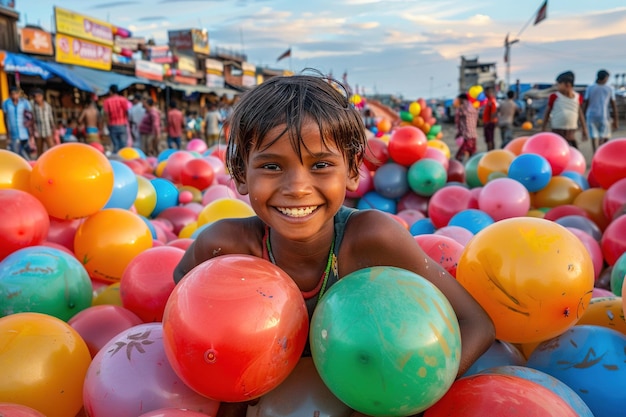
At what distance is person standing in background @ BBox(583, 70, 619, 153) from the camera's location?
26.2 feet

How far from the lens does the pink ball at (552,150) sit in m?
4.98

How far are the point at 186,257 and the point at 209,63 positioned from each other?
26.0 m

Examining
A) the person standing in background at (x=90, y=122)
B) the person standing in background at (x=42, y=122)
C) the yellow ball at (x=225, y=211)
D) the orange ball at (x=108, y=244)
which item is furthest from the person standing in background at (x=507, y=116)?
the orange ball at (x=108, y=244)

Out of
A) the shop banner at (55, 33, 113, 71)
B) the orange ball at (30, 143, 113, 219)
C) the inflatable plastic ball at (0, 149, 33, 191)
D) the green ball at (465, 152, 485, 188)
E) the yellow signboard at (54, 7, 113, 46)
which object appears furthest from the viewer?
the shop banner at (55, 33, 113, 71)

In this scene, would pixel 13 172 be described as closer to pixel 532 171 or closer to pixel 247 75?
pixel 532 171

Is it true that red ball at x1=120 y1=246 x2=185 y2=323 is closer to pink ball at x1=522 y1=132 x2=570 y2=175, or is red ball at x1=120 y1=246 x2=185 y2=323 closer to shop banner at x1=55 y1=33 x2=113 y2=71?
pink ball at x1=522 y1=132 x2=570 y2=175

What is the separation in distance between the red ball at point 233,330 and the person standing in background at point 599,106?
27.2ft

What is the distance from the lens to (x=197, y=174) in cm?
600

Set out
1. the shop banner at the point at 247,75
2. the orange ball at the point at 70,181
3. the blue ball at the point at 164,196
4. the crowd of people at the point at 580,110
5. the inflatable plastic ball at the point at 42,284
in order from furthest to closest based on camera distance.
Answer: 1. the shop banner at the point at 247,75
2. the crowd of people at the point at 580,110
3. the blue ball at the point at 164,196
4. the orange ball at the point at 70,181
5. the inflatable plastic ball at the point at 42,284

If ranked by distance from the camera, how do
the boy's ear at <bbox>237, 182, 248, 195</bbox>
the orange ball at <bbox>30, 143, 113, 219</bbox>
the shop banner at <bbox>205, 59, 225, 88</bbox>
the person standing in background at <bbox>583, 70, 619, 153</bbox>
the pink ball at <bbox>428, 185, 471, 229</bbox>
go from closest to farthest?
the boy's ear at <bbox>237, 182, 248, 195</bbox> → the orange ball at <bbox>30, 143, 113, 219</bbox> → the pink ball at <bbox>428, 185, 471, 229</bbox> → the person standing in background at <bbox>583, 70, 619, 153</bbox> → the shop banner at <bbox>205, 59, 225, 88</bbox>

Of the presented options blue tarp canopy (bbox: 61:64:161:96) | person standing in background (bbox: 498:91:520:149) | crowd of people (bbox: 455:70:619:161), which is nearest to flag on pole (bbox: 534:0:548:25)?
person standing in background (bbox: 498:91:520:149)

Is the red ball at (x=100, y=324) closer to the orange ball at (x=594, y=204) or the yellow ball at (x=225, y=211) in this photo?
the yellow ball at (x=225, y=211)

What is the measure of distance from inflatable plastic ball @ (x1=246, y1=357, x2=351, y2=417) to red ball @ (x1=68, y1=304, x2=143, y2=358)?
0.85 m

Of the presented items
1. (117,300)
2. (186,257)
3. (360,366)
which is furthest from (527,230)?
(117,300)
